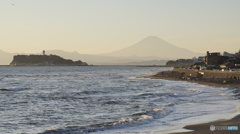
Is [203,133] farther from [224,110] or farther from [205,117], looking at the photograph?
[224,110]

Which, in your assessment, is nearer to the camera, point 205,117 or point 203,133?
point 203,133

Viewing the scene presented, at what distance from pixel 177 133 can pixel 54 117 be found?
38.7 feet

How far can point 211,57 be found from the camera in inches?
6245

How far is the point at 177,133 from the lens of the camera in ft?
66.3

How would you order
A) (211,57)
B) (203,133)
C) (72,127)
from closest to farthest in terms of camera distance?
(203,133) → (72,127) → (211,57)

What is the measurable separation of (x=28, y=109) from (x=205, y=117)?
55.7 feet

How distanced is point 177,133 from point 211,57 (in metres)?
144

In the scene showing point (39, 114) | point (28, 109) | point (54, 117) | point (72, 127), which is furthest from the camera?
point (28, 109)

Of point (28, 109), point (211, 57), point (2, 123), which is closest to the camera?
point (2, 123)

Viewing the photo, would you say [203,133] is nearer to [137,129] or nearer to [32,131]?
[137,129]

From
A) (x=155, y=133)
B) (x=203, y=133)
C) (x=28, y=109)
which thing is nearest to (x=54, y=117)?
(x=28, y=109)

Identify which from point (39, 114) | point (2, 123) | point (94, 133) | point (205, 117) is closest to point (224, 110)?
point (205, 117)

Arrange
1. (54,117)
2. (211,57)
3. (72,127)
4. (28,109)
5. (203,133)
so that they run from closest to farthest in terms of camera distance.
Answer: (203,133) < (72,127) < (54,117) < (28,109) < (211,57)

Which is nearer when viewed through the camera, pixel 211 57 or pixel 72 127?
pixel 72 127
